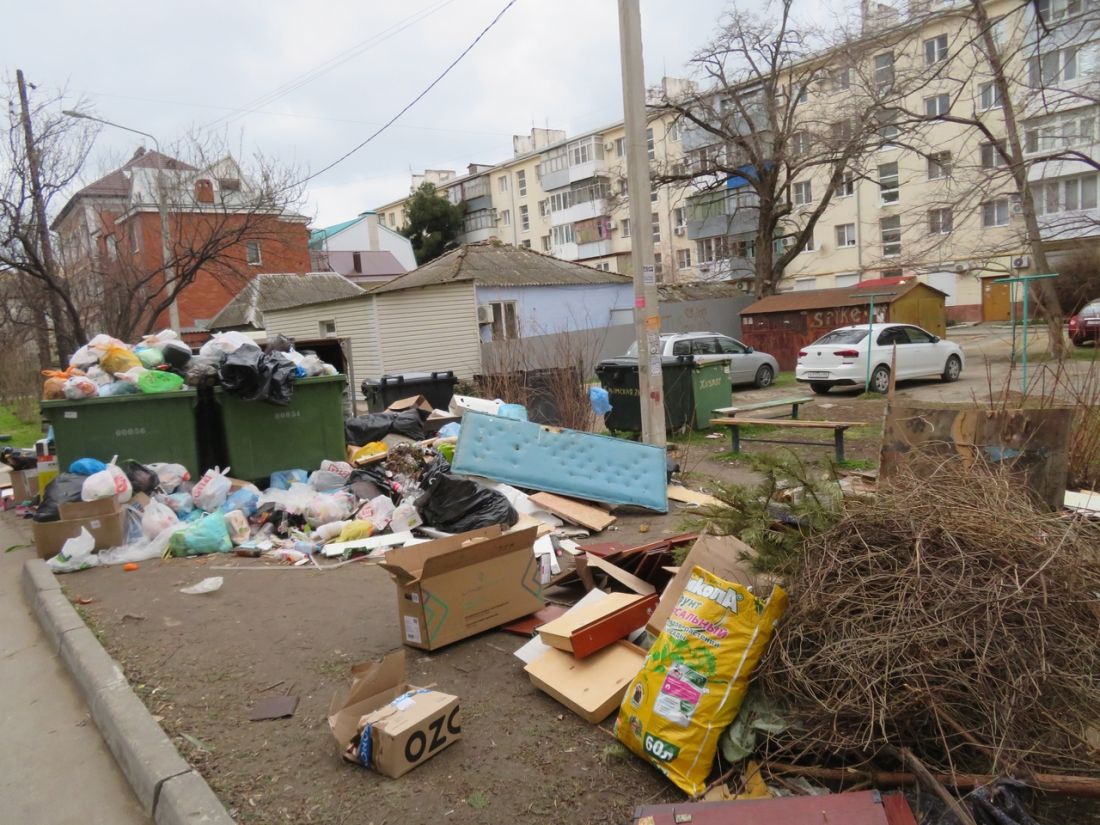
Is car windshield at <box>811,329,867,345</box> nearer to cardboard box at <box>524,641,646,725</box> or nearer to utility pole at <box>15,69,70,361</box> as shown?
cardboard box at <box>524,641,646,725</box>

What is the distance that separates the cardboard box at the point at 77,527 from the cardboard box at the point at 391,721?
4.14 metres

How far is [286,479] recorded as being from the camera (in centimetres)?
815

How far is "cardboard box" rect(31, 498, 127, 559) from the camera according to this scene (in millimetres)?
6520

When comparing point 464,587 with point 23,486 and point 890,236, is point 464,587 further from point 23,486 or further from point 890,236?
point 890,236

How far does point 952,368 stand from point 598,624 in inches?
637

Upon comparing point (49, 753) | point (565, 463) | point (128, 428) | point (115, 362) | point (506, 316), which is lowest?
point (49, 753)

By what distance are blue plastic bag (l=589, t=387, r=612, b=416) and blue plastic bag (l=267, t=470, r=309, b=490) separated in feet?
14.0

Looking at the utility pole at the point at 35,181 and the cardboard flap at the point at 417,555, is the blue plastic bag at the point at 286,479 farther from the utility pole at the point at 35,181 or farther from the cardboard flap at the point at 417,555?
the utility pole at the point at 35,181

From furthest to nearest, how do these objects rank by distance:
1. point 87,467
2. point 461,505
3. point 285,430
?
point 285,430 → point 87,467 → point 461,505

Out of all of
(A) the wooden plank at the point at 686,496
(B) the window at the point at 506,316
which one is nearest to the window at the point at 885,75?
(B) the window at the point at 506,316

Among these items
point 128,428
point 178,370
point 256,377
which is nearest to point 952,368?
point 256,377

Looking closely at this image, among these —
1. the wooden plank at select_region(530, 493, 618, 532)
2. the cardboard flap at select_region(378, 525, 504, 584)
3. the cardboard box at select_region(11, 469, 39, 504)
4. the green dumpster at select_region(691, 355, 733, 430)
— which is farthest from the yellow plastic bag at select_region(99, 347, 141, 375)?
the green dumpster at select_region(691, 355, 733, 430)

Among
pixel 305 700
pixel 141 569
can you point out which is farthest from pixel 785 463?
pixel 141 569

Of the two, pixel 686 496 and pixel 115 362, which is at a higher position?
pixel 115 362
